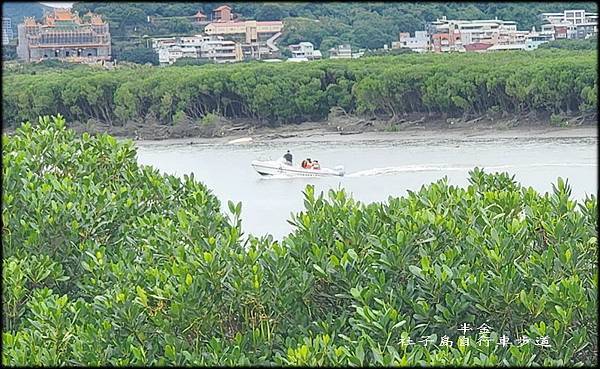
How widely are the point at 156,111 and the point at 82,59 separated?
225 inches

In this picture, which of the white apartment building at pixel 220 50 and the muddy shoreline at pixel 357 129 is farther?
the white apartment building at pixel 220 50

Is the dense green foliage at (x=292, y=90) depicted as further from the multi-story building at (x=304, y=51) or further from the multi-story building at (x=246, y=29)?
the multi-story building at (x=304, y=51)

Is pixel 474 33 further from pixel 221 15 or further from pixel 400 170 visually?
pixel 400 170

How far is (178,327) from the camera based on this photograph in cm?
Answer: 399

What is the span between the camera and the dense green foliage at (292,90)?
25875mm

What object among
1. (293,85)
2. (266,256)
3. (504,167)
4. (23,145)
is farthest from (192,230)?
(293,85)

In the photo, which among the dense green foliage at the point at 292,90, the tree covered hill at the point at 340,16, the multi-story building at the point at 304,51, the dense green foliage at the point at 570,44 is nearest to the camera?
the dense green foliage at the point at 292,90

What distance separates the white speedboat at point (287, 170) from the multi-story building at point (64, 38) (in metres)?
8.96

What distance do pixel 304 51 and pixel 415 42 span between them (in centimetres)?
316

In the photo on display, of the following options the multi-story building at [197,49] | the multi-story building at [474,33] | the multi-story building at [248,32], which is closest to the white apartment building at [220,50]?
the multi-story building at [197,49]

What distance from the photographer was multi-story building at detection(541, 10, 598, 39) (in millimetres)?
30234

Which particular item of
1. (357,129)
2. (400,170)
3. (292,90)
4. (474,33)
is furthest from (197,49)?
(400,170)

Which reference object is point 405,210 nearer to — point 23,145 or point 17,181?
point 17,181

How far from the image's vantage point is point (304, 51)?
34.5 meters
